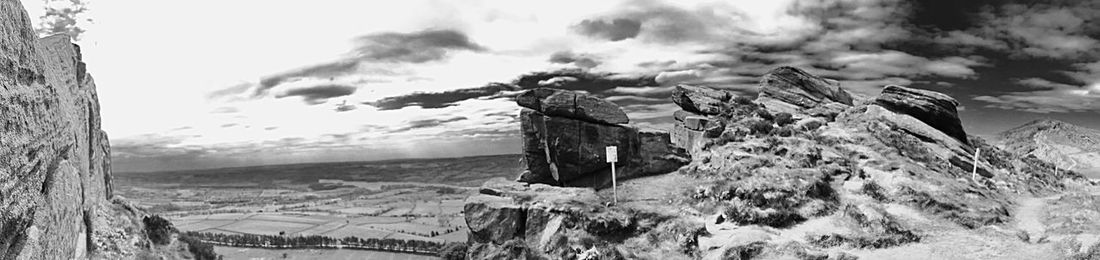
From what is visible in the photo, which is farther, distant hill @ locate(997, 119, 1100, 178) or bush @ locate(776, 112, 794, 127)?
distant hill @ locate(997, 119, 1100, 178)

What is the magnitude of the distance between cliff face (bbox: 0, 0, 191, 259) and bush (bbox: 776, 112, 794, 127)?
32249 mm

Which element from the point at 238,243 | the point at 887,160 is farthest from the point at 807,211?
the point at 238,243

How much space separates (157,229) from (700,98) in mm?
33679

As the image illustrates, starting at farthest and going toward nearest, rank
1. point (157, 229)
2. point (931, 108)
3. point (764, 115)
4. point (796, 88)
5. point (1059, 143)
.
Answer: point (1059, 143)
point (796, 88)
point (764, 115)
point (931, 108)
point (157, 229)

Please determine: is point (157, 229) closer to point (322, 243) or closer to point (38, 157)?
point (38, 157)

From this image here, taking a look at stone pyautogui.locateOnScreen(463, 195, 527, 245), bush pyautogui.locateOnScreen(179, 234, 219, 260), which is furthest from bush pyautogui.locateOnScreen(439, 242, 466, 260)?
bush pyautogui.locateOnScreen(179, 234, 219, 260)

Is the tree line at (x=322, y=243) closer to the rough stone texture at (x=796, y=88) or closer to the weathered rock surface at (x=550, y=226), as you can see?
the rough stone texture at (x=796, y=88)

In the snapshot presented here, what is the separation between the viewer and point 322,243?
145500 millimetres

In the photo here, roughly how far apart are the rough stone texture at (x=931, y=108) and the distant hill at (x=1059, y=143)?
60.6 ft

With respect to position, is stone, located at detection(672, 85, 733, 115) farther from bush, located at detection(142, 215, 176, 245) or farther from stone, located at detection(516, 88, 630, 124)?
bush, located at detection(142, 215, 176, 245)

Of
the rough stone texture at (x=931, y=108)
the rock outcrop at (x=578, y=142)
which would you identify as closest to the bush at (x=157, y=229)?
the rock outcrop at (x=578, y=142)

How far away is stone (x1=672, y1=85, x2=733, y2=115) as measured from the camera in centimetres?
3425

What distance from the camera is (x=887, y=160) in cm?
2339

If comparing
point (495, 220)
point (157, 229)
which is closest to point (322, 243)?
point (157, 229)
